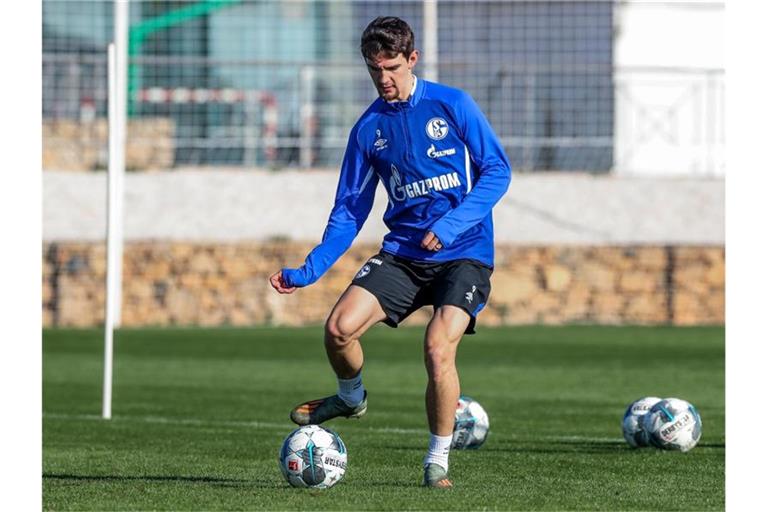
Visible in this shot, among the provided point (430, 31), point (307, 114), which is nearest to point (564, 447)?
point (307, 114)

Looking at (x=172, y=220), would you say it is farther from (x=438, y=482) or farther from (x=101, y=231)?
(x=438, y=482)

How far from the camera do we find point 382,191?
27141 millimetres

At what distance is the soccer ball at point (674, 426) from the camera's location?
10430mm

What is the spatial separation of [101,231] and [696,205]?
1004 cm

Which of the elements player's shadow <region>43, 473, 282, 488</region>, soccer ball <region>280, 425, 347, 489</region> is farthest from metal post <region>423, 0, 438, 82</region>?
soccer ball <region>280, 425, 347, 489</region>

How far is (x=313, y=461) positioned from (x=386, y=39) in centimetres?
212

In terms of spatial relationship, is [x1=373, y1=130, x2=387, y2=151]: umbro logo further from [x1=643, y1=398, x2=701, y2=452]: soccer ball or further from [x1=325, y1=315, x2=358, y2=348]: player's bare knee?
[x1=643, y1=398, x2=701, y2=452]: soccer ball

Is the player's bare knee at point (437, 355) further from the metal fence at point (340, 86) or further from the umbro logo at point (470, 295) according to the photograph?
the metal fence at point (340, 86)

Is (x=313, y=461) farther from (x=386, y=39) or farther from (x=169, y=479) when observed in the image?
(x=386, y=39)

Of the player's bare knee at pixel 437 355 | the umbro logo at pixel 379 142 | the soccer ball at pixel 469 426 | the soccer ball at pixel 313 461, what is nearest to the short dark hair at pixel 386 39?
the umbro logo at pixel 379 142

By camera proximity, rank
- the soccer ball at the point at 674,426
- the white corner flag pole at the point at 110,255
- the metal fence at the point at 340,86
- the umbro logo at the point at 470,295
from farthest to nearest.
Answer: the metal fence at the point at 340,86
the white corner flag pole at the point at 110,255
the soccer ball at the point at 674,426
the umbro logo at the point at 470,295

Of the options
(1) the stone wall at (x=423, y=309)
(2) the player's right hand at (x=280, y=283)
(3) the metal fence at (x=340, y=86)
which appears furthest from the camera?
(3) the metal fence at (x=340, y=86)

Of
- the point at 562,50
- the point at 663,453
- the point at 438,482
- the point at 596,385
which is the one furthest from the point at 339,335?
the point at 562,50

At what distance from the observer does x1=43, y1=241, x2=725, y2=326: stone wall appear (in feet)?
90.1
